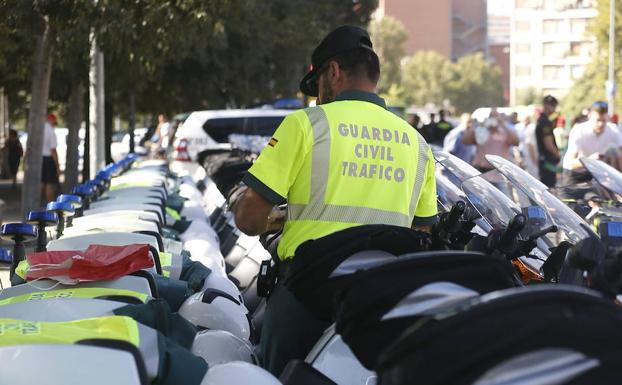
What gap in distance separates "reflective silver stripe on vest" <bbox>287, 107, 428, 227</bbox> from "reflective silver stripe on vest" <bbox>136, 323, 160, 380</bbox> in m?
0.80

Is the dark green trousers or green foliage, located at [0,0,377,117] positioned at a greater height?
green foliage, located at [0,0,377,117]

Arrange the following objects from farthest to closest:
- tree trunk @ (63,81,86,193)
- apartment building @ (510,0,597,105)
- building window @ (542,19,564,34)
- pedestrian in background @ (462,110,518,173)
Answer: building window @ (542,19,564,34), apartment building @ (510,0,597,105), tree trunk @ (63,81,86,193), pedestrian in background @ (462,110,518,173)

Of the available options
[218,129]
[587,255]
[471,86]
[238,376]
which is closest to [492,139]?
[218,129]

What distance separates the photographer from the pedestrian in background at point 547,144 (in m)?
19.2

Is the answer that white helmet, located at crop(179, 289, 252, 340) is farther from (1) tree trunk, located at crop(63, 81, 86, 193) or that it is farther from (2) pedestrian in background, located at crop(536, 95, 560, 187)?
(1) tree trunk, located at crop(63, 81, 86, 193)

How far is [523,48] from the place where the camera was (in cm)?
18350

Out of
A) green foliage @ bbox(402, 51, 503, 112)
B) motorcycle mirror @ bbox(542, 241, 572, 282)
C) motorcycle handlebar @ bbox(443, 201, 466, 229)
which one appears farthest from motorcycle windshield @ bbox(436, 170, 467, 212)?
green foliage @ bbox(402, 51, 503, 112)

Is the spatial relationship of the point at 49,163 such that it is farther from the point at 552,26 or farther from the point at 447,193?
the point at 552,26

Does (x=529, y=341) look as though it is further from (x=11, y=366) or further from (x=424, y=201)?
(x=424, y=201)

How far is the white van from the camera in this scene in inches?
932

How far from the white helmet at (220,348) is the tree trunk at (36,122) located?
9855 millimetres

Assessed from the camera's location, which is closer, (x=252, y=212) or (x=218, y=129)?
(x=252, y=212)

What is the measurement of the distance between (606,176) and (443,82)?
447 feet

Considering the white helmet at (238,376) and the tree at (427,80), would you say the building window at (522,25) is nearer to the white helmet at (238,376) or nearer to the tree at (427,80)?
the tree at (427,80)
